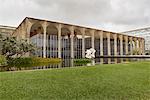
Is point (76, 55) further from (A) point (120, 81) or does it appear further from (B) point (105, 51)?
(A) point (120, 81)

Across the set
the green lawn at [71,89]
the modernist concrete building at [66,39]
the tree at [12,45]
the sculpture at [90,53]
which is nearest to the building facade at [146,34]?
the modernist concrete building at [66,39]

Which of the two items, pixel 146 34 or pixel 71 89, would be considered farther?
pixel 146 34

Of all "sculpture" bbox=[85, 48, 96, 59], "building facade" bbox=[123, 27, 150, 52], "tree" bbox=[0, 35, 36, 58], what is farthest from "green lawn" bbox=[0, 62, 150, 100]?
"building facade" bbox=[123, 27, 150, 52]

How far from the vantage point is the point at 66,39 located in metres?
37.8

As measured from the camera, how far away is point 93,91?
7.52m

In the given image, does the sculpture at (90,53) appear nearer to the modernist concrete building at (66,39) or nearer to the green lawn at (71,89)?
the modernist concrete building at (66,39)

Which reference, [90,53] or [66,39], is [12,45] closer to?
Result: [90,53]

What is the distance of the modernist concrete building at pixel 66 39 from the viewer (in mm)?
32469

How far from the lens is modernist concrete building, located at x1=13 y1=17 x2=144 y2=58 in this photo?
32469mm

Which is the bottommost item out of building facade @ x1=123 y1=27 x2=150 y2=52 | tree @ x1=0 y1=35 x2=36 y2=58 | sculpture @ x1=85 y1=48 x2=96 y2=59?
sculpture @ x1=85 y1=48 x2=96 y2=59

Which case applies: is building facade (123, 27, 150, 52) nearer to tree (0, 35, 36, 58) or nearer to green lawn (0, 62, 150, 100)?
tree (0, 35, 36, 58)

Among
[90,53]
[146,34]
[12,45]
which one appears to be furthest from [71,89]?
[146,34]

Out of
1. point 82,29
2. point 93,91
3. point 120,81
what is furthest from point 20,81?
point 82,29

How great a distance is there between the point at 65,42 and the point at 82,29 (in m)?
4.53
